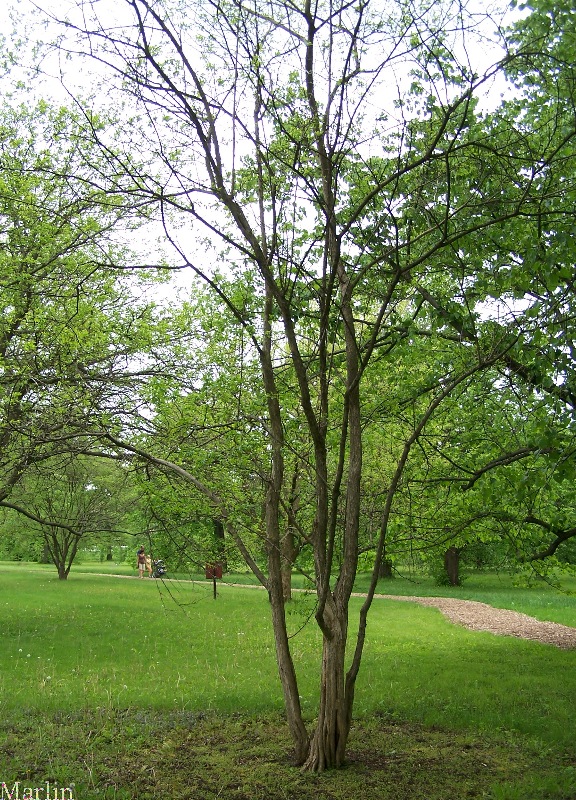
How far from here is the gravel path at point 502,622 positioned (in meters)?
16.2

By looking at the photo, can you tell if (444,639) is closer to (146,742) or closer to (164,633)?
(164,633)

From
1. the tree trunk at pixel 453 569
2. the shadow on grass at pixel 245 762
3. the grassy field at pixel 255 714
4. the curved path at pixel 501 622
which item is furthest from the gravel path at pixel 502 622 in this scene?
the shadow on grass at pixel 245 762

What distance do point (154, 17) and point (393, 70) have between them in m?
1.70

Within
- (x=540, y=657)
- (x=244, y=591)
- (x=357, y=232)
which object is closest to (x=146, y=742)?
(x=357, y=232)

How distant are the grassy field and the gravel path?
43.6 inches

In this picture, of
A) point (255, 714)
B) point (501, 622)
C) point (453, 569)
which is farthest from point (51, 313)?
point (453, 569)

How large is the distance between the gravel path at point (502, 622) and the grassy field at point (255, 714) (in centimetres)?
111

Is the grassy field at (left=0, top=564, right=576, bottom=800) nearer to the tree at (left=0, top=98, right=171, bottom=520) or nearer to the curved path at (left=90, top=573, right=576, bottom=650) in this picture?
the curved path at (left=90, top=573, right=576, bottom=650)

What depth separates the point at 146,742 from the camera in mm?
6648

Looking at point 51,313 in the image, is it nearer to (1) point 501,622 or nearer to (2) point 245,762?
(2) point 245,762

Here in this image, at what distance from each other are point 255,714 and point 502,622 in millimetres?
13459

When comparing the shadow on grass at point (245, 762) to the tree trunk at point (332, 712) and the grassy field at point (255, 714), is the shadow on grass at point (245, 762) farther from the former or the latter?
the tree trunk at point (332, 712)

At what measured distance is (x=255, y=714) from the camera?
789 cm

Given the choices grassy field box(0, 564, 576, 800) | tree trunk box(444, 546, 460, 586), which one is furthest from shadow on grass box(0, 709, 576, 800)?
tree trunk box(444, 546, 460, 586)
